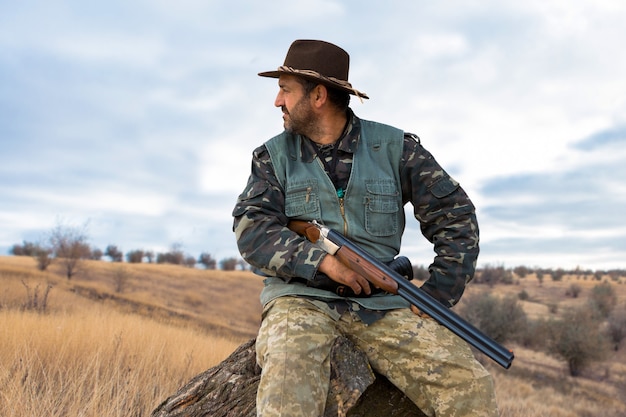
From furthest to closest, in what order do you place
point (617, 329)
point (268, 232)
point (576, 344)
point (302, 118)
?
point (617, 329)
point (576, 344)
point (302, 118)
point (268, 232)

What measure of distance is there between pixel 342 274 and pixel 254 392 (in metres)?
1.16

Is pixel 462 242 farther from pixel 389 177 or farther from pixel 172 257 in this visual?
pixel 172 257

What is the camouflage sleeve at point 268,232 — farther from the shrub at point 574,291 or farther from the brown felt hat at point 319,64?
the shrub at point 574,291

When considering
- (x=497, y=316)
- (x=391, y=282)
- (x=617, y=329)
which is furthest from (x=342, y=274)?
(x=617, y=329)

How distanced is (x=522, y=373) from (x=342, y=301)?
28.6 meters

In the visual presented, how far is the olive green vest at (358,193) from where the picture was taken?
3.95 meters

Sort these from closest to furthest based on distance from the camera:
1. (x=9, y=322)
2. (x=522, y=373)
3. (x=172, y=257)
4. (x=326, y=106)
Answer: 1. (x=326, y=106)
2. (x=9, y=322)
3. (x=522, y=373)
4. (x=172, y=257)

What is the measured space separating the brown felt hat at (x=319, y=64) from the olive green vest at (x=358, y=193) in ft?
1.51

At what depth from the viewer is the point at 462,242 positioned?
4.16 m

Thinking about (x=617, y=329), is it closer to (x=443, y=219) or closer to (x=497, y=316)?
(x=497, y=316)

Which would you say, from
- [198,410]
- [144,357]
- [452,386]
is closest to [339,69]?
[452,386]

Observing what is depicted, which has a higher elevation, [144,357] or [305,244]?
[305,244]

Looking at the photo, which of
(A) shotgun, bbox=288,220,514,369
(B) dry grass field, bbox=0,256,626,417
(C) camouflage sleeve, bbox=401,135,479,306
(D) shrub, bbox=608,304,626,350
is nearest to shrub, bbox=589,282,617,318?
(B) dry grass field, bbox=0,256,626,417

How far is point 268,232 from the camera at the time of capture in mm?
3746
